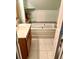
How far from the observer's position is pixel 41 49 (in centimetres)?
443

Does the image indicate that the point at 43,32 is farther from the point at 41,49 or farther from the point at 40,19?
the point at 41,49

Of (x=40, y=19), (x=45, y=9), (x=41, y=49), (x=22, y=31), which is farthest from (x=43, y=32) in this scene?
(x=22, y=31)

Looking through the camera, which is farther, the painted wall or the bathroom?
the painted wall

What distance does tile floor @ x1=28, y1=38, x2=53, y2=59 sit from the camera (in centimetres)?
390

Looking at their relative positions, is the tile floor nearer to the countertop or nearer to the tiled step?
the tiled step

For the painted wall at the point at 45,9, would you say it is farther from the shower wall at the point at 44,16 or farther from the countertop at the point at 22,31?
the countertop at the point at 22,31

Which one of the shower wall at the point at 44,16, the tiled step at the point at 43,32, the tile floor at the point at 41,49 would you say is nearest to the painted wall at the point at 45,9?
the shower wall at the point at 44,16

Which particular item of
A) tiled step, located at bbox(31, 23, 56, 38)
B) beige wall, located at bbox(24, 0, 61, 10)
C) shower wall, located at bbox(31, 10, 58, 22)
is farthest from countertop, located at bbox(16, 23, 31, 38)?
shower wall, located at bbox(31, 10, 58, 22)

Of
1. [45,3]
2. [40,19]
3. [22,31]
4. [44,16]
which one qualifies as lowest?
[22,31]

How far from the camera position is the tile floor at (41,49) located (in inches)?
154
